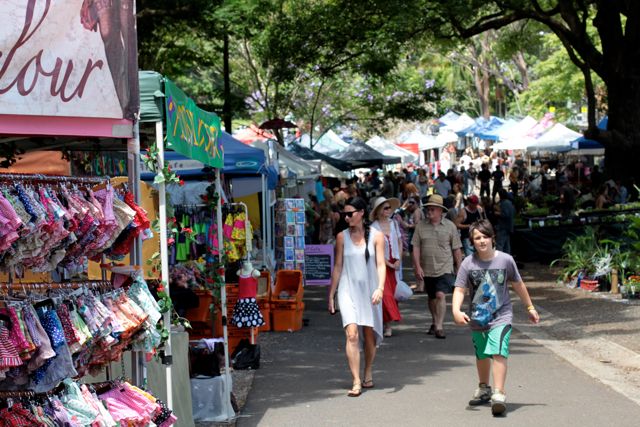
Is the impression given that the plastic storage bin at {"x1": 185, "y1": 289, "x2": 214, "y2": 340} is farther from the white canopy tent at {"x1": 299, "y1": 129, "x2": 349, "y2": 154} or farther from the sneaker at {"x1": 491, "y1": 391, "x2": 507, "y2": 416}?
the white canopy tent at {"x1": 299, "y1": 129, "x2": 349, "y2": 154}

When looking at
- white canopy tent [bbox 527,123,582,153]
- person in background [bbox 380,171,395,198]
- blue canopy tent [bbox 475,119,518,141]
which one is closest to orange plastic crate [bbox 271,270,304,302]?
person in background [bbox 380,171,395,198]

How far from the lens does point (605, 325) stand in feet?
43.7

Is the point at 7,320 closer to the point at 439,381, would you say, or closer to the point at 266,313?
the point at 439,381

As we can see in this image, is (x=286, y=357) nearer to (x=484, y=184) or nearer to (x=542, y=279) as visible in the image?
(x=542, y=279)

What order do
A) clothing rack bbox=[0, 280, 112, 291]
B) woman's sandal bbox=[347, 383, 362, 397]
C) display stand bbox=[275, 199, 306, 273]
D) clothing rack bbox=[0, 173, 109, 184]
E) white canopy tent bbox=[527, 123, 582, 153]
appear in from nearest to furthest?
clothing rack bbox=[0, 173, 109, 184] < clothing rack bbox=[0, 280, 112, 291] < woman's sandal bbox=[347, 383, 362, 397] < display stand bbox=[275, 199, 306, 273] < white canopy tent bbox=[527, 123, 582, 153]

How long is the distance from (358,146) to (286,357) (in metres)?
24.5

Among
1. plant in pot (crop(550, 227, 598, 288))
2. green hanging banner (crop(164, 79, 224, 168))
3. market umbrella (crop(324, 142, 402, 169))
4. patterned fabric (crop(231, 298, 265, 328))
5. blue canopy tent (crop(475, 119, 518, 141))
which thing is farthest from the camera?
blue canopy tent (crop(475, 119, 518, 141))

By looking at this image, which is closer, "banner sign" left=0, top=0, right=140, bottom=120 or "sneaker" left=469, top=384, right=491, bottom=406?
"banner sign" left=0, top=0, right=140, bottom=120

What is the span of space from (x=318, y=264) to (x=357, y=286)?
810cm

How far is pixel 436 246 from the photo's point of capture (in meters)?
12.6

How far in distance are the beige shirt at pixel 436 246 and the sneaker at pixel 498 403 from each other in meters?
4.20

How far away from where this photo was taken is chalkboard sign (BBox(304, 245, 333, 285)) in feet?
57.3

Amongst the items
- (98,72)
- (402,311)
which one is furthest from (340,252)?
(402,311)

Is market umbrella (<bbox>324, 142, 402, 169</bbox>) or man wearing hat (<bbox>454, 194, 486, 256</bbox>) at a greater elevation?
market umbrella (<bbox>324, 142, 402, 169</bbox>)
